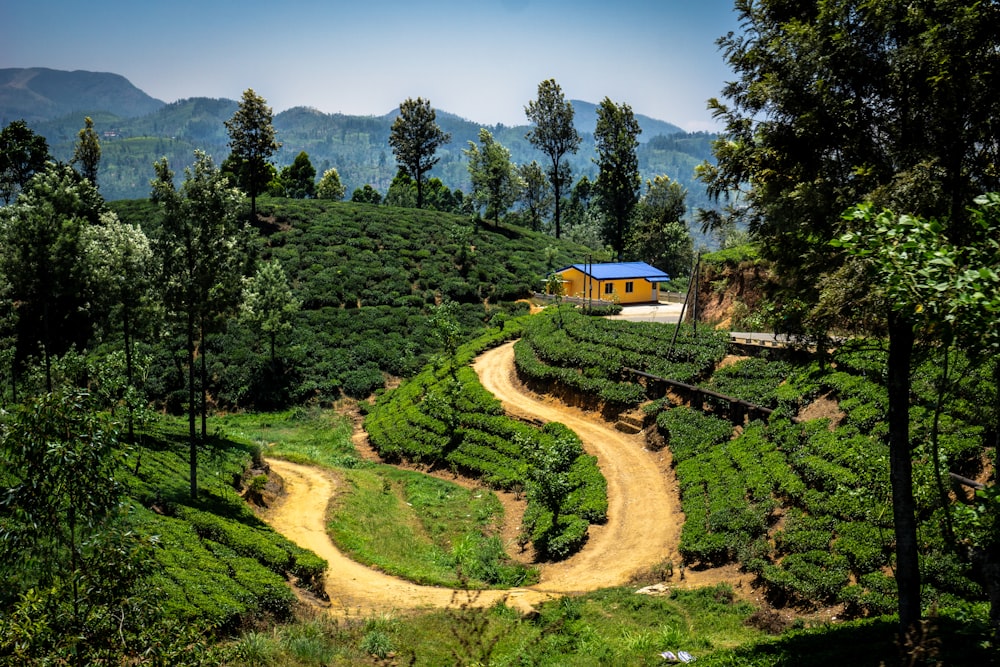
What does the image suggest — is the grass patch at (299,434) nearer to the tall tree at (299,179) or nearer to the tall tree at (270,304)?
the tall tree at (270,304)

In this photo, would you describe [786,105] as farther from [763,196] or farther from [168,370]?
[168,370]

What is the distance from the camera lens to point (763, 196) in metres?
13.3

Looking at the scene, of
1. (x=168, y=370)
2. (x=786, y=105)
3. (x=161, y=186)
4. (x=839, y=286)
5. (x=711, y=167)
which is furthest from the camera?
(x=168, y=370)

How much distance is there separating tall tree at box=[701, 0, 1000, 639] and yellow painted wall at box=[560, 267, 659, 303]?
54751 millimetres

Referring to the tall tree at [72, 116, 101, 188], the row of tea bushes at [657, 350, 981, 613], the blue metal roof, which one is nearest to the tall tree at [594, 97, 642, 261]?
the blue metal roof

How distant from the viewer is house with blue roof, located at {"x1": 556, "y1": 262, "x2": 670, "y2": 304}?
2751 inches

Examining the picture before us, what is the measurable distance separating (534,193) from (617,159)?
40263 mm

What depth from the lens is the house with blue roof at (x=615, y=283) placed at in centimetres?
6988

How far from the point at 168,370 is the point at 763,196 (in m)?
53.3

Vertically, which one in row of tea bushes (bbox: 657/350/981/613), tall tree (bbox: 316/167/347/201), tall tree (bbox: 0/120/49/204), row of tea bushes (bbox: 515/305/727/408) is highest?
tall tree (bbox: 316/167/347/201)

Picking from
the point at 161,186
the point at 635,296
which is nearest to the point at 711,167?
the point at 161,186

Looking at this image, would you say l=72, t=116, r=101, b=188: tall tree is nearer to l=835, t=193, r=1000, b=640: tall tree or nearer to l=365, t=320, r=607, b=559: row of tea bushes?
l=365, t=320, r=607, b=559: row of tea bushes

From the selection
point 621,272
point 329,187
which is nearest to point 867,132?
point 621,272

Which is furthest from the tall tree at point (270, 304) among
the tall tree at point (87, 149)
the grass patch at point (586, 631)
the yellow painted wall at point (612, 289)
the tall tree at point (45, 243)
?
the tall tree at point (87, 149)
